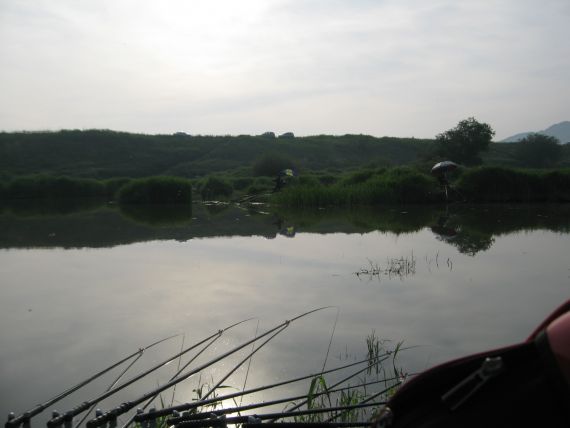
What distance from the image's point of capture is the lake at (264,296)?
10.00ft

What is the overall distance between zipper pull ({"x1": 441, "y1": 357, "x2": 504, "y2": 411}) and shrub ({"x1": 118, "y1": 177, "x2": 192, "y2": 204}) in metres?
18.5

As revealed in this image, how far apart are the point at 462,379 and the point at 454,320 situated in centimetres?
277

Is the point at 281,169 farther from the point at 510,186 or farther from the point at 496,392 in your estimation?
the point at 496,392

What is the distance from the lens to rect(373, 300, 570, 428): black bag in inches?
39.3

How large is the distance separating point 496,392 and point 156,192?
1872 cm

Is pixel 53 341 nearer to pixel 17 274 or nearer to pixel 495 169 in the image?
pixel 17 274

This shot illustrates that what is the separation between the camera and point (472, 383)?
106 cm

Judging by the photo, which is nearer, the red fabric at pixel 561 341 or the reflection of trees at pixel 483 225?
the red fabric at pixel 561 341

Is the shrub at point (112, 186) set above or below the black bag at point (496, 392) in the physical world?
above

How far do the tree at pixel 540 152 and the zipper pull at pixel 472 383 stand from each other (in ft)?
158

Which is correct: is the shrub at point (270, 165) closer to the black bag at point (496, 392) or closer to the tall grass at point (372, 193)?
the tall grass at point (372, 193)

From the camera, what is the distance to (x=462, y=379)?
1.09m

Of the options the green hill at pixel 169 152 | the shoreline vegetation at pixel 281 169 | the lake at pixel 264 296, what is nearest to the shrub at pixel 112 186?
the shoreline vegetation at pixel 281 169

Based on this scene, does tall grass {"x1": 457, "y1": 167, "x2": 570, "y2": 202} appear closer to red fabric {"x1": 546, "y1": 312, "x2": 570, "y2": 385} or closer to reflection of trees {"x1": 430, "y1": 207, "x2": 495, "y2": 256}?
reflection of trees {"x1": 430, "y1": 207, "x2": 495, "y2": 256}
